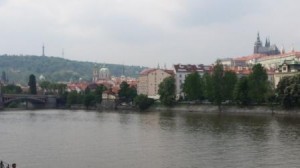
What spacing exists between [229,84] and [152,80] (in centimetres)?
6145

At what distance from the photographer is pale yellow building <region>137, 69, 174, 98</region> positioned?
148625mm

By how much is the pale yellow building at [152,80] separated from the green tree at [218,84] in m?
50.0

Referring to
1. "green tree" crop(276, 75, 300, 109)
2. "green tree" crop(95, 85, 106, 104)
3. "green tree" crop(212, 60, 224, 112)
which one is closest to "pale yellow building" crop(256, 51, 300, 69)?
"green tree" crop(95, 85, 106, 104)

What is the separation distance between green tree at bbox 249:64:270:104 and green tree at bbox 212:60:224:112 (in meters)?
6.80

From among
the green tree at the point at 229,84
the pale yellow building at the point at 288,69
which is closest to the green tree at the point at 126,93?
the pale yellow building at the point at 288,69

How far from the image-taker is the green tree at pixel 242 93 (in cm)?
8688

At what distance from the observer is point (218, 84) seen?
93312 millimetres

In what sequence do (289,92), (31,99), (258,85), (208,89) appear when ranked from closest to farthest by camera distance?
(289,92) < (258,85) < (208,89) < (31,99)

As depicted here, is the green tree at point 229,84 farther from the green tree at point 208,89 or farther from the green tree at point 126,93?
the green tree at point 126,93

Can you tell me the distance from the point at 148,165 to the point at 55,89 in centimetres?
14494

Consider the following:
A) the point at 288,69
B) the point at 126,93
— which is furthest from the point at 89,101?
the point at 288,69

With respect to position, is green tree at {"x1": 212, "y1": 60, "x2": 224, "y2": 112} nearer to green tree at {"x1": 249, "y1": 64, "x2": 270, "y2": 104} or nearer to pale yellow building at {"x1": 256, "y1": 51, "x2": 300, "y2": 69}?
green tree at {"x1": 249, "y1": 64, "x2": 270, "y2": 104}

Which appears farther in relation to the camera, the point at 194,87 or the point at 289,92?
the point at 194,87

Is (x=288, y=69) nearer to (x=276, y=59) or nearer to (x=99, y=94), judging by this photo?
(x=99, y=94)
